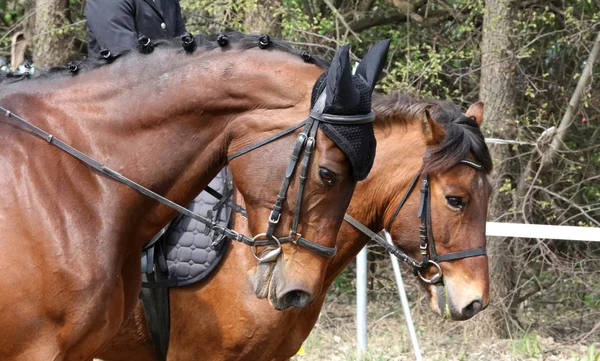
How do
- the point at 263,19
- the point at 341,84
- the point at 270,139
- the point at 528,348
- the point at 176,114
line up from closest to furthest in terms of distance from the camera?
the point at 341,84 < the point at 270,139 < the point at 176,114 < the point at 528,348 < the point at 263,19

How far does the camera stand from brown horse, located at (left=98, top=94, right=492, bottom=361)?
4.85m

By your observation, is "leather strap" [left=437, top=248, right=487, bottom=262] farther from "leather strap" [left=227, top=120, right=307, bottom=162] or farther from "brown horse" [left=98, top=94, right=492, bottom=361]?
"leather strap" [left=227, top=120, right=307, bottom=162]

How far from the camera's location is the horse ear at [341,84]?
3182 millimetres

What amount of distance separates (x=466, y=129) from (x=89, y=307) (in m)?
2.67

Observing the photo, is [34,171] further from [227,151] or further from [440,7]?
[440,7]

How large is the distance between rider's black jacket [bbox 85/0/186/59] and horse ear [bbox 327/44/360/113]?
1.45 meters

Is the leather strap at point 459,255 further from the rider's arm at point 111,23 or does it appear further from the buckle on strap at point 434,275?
the rider's arm at point 111,23

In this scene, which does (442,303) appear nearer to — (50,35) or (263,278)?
(263,278)

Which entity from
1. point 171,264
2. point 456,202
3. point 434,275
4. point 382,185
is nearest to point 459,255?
point 434,275

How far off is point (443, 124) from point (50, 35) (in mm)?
6838

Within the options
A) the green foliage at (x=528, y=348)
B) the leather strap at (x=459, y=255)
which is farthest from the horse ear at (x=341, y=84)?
the green foliage at (x=528, y=348)

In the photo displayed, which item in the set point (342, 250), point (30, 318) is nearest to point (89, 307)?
point (30, 318)

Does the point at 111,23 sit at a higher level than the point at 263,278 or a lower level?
higher

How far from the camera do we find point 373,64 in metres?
3.53
